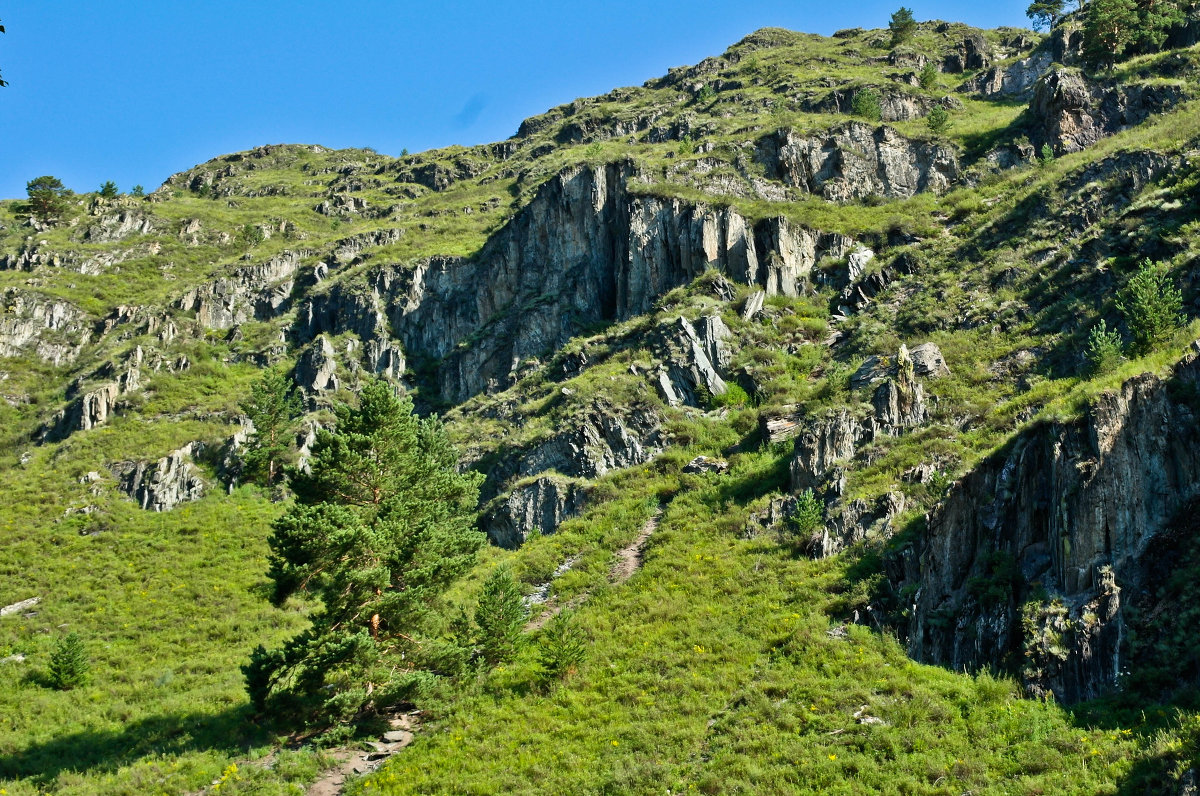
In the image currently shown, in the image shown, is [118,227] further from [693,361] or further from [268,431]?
[693,361]

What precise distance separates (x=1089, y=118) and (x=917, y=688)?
45.7 m

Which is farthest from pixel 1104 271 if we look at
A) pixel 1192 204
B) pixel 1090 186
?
pixel 1090 186

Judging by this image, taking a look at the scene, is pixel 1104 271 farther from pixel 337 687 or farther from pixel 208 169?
pixel 208 169

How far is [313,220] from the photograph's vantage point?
3383 inches

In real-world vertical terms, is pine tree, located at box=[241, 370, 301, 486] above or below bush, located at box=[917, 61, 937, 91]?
below

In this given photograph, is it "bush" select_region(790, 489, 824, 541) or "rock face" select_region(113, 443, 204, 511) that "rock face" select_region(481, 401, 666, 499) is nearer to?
"bush" select_region(790, 489, 824, 541)

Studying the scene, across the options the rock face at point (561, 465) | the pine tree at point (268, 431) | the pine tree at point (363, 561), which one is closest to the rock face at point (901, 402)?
the rock face at point (561, 465)

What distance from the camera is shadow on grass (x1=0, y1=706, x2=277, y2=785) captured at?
54.4 ft

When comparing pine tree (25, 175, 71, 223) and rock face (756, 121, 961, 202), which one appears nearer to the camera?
rock face (756, 121, 961, 202)

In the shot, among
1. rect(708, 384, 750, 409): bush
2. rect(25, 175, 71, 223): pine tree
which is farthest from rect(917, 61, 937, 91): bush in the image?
rect(25, 175, 71, 223): pine tree

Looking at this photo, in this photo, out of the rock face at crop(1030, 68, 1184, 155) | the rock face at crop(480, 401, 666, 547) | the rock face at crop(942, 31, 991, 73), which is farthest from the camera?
the rock face at crop(942, 31, 991, 73)

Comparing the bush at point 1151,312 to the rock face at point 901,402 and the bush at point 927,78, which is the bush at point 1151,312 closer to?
the rock face at point 901,402

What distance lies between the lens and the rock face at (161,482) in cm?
3931

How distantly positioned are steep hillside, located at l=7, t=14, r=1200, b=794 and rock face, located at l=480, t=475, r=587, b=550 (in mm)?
172
